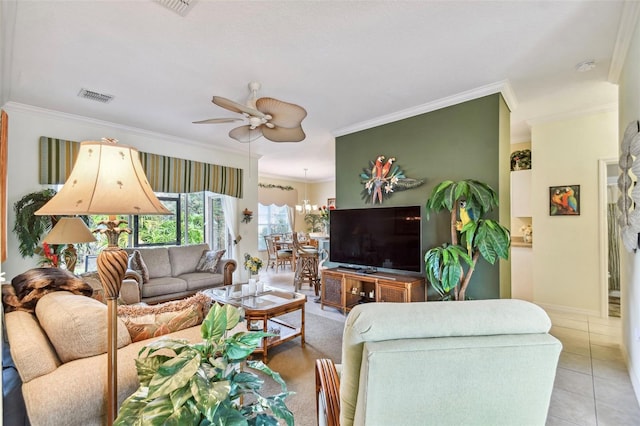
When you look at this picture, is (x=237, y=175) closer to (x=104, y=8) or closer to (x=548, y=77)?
(x=104, y=8)

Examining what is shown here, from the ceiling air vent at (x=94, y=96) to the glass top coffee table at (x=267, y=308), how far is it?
8.22 ft

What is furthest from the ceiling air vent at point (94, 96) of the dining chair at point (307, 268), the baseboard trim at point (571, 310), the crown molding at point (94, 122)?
the baseboard trim at point (571, 310)

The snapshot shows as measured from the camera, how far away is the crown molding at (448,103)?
312 centimetres

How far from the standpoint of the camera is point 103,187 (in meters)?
1.12

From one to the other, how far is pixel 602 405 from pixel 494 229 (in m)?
1.42

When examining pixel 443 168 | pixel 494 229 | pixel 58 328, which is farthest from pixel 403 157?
pixel 58 328

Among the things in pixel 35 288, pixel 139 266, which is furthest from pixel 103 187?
pixel 139 266

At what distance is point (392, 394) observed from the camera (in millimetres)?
970

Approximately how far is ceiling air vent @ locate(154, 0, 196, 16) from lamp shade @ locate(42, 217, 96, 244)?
2271mm

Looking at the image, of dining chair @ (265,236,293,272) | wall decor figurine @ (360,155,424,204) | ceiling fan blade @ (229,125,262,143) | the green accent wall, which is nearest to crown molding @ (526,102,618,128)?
the green accent wall

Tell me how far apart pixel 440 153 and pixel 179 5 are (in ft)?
9.66

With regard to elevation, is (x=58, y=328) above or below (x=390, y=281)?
above

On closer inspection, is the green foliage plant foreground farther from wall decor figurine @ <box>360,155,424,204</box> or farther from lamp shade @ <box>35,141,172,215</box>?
wall decor figurine @ <box>360,155,424,204</box>

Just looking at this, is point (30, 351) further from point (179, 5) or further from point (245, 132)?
point (245, 132)
